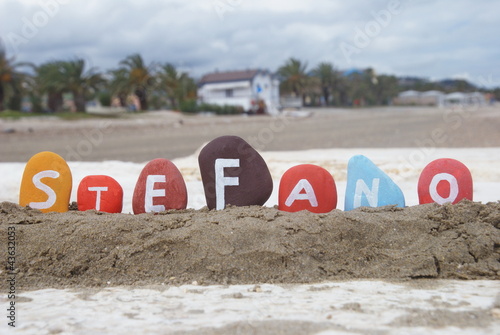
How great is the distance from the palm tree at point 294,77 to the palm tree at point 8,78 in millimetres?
33713

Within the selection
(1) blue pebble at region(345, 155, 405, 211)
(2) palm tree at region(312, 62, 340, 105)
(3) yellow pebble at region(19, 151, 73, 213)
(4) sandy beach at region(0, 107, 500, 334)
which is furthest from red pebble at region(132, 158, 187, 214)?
(2) palm tree at region(312, 62, 340, 105)

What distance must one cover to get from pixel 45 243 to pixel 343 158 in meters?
6.02

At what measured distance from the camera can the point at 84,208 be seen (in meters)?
4.86

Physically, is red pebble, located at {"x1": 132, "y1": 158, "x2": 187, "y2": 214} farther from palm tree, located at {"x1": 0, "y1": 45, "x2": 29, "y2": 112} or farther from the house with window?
the house with window

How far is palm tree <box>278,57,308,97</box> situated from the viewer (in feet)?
196

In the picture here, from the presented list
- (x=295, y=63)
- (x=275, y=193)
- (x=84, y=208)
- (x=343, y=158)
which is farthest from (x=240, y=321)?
(x=295, y=63)

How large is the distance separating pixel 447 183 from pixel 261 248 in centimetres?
197

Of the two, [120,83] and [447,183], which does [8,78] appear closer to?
[120,83]

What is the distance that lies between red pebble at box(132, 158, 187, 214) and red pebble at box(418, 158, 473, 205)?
2.28 metres

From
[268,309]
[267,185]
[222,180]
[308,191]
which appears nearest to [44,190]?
[222,180]

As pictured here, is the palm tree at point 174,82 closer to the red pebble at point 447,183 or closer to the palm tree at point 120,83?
the palm tree at point 120,83

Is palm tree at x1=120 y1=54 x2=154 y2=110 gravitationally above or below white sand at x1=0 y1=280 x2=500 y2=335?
above

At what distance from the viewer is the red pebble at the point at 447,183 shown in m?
4.46

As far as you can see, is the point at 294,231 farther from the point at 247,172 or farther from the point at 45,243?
the point at 45,243
